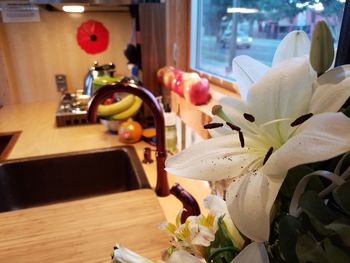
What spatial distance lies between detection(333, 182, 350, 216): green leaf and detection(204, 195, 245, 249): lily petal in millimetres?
130

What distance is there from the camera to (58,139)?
1.31m

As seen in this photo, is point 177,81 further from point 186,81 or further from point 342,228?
point 342,228

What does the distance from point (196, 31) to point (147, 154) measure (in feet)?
1.94

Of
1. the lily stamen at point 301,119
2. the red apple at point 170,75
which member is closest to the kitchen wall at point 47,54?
the red apple at point 170,75

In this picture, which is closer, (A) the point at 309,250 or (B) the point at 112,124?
(A) the point at 309,250

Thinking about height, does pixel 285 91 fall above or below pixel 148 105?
above

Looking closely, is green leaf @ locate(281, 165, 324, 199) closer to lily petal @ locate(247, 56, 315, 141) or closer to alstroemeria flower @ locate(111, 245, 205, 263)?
lily petal @ locate(247, 56, 315, 141)

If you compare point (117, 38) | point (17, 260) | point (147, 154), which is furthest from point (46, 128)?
point (17, 260)

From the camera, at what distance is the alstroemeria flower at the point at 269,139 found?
207 mm

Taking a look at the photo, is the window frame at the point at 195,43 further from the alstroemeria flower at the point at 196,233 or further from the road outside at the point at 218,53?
the alstroemeria flower at the point at 196,233

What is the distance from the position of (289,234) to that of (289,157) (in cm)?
8

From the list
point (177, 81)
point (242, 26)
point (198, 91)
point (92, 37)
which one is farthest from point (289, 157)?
point (92, 37)

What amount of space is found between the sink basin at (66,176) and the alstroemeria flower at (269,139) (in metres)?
0.78

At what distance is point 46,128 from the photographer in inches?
57.2
